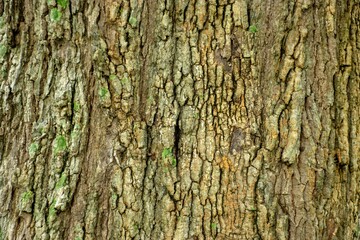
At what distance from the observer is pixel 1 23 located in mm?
2160

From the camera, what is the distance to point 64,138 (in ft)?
6.61

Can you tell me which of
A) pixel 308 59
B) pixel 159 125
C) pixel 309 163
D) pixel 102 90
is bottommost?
pixel 309 163

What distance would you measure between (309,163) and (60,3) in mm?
1300

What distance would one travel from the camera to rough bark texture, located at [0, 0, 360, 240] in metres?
1.93

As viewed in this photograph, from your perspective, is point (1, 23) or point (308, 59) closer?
point (308, 59)

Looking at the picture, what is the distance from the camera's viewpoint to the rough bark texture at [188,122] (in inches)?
75.9

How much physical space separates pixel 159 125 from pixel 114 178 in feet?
0.99

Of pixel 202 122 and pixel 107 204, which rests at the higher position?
pixel 202 122

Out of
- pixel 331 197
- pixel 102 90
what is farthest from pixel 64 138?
pixel 331 197

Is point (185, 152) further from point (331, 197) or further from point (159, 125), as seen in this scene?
point (331, 197)

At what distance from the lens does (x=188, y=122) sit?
194 centimetres

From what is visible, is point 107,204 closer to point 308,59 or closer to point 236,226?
point 236,226

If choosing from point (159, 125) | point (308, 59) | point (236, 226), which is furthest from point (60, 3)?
point (236, 226)

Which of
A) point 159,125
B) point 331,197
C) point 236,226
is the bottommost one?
point 236,226
